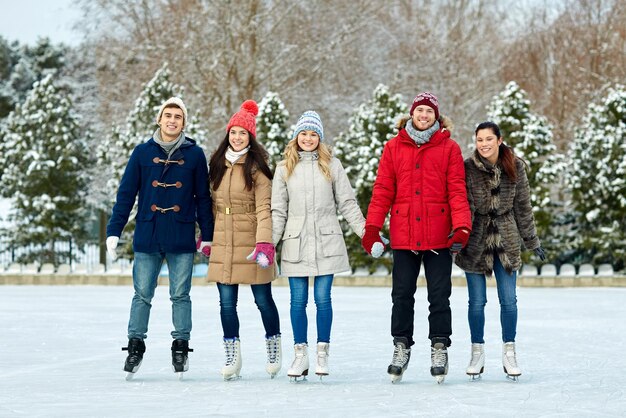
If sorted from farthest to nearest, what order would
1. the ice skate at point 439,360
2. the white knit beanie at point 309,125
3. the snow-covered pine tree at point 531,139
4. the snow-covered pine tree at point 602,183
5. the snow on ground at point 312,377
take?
1. the snow-covered pine tree at point 531,139
2. the snow-covered pine tree at point 602,183
3. the white knit beanie at point 309,125
4. the ice skate at point 439,360
5. the snow on ground at point 312,377

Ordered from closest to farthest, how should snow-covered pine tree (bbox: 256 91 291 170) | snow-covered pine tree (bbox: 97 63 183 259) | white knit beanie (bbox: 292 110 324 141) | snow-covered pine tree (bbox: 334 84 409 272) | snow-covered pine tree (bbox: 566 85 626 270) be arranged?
white knit beanie (bbox: 292 110 324 141), snow-covered pine tree (bbox: 566 85 626 270), snow-covered pine tree (bbox: 334 84 409 272), snow-covered pine tree (bbox: 256 91 291 170), snow-covered pine tree (bbox: 97 63 183 259)

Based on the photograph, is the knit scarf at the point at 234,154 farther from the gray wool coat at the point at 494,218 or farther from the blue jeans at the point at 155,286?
the gray wool coat at the point at 494,218

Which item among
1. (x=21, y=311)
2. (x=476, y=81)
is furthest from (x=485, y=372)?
(x=476, y=81)

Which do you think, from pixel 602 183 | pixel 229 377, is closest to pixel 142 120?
pixel 602 183

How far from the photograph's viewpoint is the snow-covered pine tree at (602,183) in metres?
21.9

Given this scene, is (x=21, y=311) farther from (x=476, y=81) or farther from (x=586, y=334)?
(x=476, y=81)

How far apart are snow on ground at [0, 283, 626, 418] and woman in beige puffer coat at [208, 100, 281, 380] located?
31 centimetres

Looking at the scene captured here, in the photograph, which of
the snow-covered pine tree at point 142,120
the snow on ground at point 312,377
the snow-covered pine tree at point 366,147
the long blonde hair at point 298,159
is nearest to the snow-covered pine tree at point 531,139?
the snow-covered pine tree at point 366,147

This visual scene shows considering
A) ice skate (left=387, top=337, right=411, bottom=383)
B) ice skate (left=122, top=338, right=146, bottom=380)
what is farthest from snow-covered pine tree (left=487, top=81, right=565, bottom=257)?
ice skate (left=122, top=338, right=146, bottom=380)

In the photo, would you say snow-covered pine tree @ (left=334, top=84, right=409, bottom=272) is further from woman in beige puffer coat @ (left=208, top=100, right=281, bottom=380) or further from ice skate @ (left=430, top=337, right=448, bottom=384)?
ice skate @ (left=430, top=337, right=448, bottom=384)

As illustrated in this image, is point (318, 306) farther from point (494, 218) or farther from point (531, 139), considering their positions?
point (531, 139)

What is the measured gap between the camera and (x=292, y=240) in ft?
23.1

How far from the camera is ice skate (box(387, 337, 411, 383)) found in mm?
6820

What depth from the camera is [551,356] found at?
8672mm
